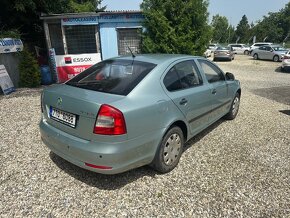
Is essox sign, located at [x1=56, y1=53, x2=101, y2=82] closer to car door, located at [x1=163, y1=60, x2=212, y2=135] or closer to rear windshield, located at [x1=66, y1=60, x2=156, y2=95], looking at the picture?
rear windshield, located at [x1=66, y1=60, x2=156, y2=95]

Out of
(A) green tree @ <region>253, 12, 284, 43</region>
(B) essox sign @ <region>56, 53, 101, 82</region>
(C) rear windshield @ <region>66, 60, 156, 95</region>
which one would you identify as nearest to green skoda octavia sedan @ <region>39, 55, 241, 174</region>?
(C) rear windshield @ <region>66, 60, 156, 95</region>

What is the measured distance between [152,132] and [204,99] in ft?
4.63

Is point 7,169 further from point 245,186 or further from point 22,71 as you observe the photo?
point 22,71

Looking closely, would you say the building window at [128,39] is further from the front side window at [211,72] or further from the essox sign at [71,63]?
the front side window at [211,72]

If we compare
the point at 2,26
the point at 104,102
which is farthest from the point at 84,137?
the point at 2,26

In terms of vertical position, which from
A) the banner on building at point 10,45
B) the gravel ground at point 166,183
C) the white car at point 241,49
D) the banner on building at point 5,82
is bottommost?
the white car at point 241,49

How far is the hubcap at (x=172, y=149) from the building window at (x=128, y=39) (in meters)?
7.75

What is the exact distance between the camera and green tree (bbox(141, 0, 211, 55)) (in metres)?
9.59

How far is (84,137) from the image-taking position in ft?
8.95

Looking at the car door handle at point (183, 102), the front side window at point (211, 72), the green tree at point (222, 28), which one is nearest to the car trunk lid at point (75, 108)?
the car door handle at point (183, 102)

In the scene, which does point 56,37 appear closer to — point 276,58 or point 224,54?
point 224,54

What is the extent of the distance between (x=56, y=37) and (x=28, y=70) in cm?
208

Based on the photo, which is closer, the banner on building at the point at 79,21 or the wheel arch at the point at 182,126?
the wheel arch at the point at 182,126

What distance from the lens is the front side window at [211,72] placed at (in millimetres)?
4219
